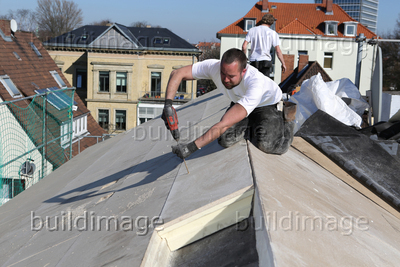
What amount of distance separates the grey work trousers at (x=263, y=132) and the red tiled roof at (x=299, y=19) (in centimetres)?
2878

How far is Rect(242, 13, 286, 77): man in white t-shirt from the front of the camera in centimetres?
557

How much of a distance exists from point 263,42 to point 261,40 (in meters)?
0.04

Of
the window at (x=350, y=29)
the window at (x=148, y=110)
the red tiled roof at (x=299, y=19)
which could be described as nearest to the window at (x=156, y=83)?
the window at (x=148, y=110)

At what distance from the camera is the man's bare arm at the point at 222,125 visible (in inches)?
103

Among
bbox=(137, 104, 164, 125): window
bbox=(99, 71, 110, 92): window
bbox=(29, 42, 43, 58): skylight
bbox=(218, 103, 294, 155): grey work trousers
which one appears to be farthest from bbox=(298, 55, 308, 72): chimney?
bbox=(99, 71, 110, 92): window

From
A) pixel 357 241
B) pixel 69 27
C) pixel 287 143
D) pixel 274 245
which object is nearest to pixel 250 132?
pixel 287 143

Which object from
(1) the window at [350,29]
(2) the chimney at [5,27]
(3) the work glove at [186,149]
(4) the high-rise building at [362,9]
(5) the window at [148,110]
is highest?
(4) the high-rise building at [362,9]

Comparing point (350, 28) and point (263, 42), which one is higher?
point (350, 28)

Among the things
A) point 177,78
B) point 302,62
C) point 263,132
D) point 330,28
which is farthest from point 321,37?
point 177,78

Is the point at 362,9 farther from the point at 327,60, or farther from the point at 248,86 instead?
the point at 248,86

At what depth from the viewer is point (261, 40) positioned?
5598mm

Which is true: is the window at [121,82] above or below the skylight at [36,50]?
below

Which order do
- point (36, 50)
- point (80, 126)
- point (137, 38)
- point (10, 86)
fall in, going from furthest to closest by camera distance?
point (137, 38), point (36, 50), point (80, 126), point (10, 86)

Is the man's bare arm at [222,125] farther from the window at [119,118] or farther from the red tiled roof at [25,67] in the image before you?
the window at [119,118]
